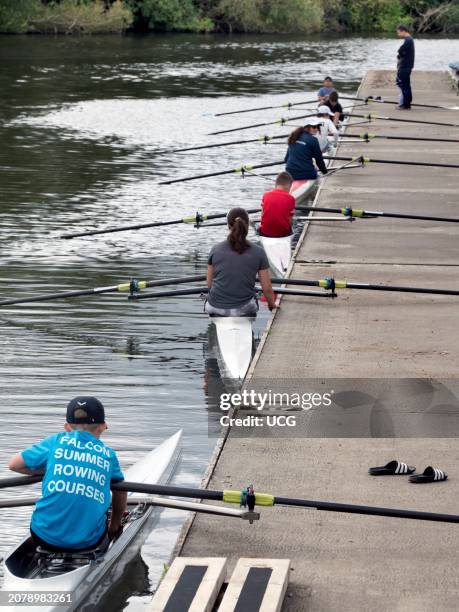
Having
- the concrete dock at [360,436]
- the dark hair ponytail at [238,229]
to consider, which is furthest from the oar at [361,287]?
the dark hair ponytail at [238,229]

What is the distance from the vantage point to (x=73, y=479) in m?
8.55

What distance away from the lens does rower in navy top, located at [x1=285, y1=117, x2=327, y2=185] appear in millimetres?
22969

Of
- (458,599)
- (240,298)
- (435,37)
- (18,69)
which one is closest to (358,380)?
(240,298)

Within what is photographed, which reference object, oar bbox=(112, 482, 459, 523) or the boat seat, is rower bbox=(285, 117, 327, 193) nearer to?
oar bbox=(112, 482, 459, 523)

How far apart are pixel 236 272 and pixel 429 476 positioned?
4.69 meters

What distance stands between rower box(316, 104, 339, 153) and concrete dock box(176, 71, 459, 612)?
716cm

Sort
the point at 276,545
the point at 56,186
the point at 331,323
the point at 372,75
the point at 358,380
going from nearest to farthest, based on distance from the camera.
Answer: the point at 276,545 < the point at 358,380 < the point at 331,323 < the point at 56,186 < the point at 372,75

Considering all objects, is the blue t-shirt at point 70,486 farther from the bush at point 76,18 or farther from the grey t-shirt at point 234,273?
the bush at point 76,18

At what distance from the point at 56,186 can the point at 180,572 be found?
21.0 m

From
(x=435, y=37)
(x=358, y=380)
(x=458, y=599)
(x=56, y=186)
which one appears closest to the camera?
(x=458, y=599)

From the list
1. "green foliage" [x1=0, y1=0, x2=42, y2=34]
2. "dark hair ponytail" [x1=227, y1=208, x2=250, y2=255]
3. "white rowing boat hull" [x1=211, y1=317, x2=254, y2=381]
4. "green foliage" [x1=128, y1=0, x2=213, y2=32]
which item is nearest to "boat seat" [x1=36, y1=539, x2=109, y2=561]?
"white rowing boat hull" [x1=211, y1=317, x2=254, y2=381]

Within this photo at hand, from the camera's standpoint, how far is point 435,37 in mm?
95438

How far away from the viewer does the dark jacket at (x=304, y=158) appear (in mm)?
23094

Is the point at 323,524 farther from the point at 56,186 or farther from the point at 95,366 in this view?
the point at 56,186
